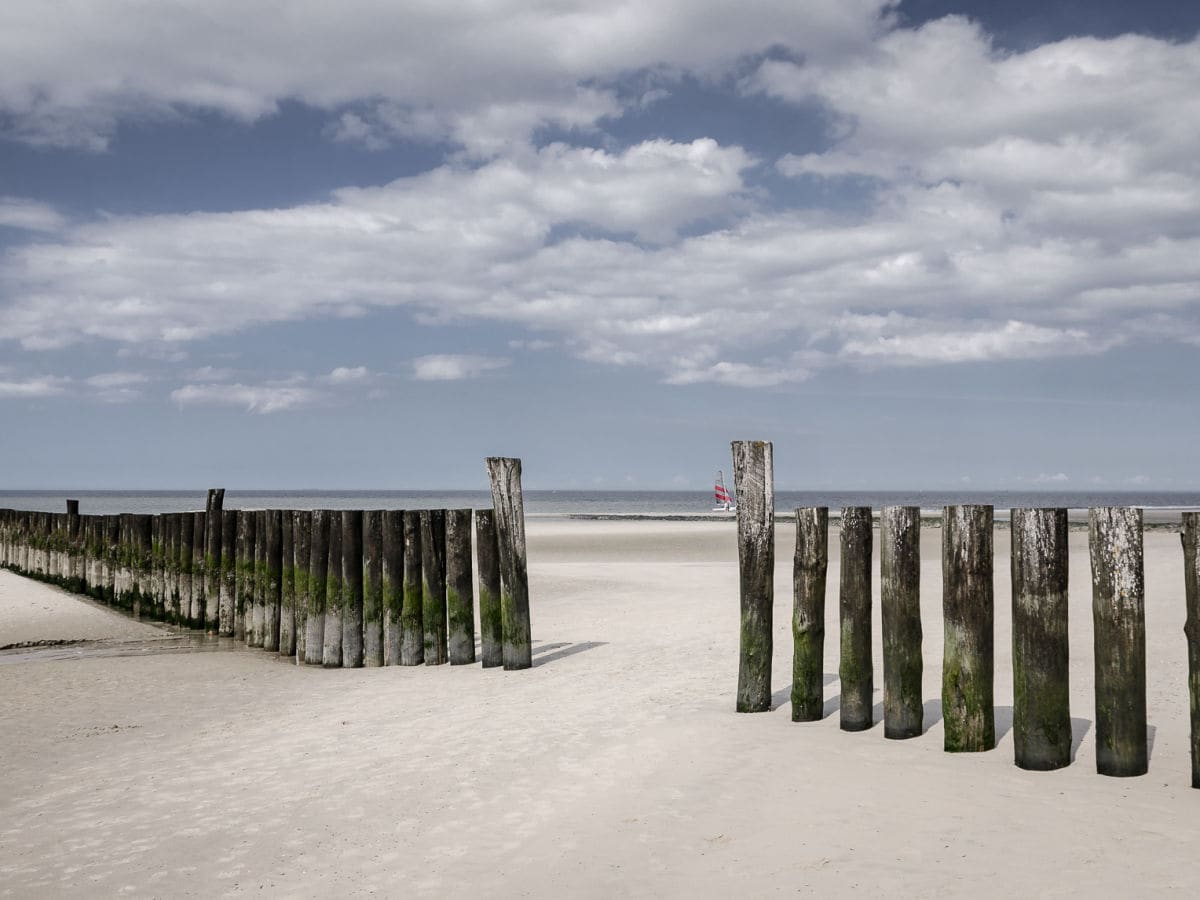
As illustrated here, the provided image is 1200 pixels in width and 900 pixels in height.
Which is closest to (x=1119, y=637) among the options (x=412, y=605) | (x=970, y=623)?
(x=970, y=623)

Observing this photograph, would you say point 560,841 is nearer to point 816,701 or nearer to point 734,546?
point 816,701

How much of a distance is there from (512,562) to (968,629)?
444 centimetres

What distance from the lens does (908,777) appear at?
217 inches

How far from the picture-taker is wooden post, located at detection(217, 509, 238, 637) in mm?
12500

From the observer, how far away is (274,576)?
11.3 meters

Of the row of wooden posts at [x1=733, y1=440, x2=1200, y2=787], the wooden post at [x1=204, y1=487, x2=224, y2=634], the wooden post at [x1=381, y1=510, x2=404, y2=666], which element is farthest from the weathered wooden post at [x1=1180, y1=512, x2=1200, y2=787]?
the wooden post at [x1=204, y1=487, x2=224, y2=634]

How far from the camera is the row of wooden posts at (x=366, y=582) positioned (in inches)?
367

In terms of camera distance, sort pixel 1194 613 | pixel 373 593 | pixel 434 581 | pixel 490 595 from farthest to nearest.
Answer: pixel 373 593
pixel 434 581
pixel 490 595
pixel 1194 613

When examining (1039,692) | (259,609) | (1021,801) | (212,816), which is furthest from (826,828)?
(259,609)

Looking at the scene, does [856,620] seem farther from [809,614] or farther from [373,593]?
[373,593]

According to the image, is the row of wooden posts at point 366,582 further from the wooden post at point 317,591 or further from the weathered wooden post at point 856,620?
the weathered wooden post at point 856,620

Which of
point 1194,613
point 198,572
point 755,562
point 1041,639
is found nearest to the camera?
point 1194,613

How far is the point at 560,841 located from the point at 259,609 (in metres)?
7.70

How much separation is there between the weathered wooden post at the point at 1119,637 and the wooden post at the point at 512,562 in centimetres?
503
